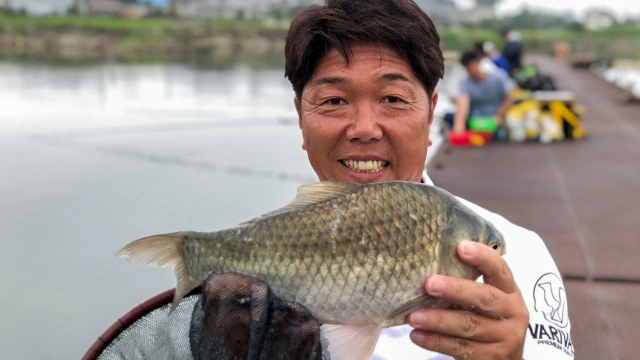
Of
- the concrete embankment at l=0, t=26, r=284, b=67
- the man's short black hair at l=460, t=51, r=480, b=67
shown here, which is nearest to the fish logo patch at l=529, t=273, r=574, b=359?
the man's short black hair at l=460, t=51, r=480, b=67

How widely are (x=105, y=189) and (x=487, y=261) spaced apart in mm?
8999

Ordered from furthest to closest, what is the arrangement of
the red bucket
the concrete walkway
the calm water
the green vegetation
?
1. the green vegetation
2. the red bucket
3. the calm water
4. the concrete walkway

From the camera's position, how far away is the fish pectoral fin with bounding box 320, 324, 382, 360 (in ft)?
5.40

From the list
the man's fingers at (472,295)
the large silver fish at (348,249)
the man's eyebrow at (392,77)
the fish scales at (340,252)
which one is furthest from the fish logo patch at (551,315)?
the man's eyebrow at (392,77)

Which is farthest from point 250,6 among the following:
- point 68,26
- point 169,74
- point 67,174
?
point 67,174

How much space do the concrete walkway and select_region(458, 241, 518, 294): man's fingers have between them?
2592 mm

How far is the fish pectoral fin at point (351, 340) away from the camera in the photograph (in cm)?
165

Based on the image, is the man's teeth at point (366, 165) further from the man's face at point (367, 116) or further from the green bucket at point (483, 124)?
the green bucket at point (483, 124)

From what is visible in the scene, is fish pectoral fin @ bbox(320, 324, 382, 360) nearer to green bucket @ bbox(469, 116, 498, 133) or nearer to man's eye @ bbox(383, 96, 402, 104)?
man's eye @ bbox(383, 96, 402, 104)

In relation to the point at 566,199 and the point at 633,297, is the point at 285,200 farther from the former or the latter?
the point at 633,297

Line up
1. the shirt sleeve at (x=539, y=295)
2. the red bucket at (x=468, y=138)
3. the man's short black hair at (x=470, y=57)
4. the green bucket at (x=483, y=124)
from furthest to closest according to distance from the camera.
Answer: the green bucket at (x=483, y=124) → the red bucket at (x=468, y=138) → the man's short black hair at (x=470, y=57) → the shirt sleeve at (x=539, y=295)

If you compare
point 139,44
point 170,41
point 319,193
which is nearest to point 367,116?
point 319,193

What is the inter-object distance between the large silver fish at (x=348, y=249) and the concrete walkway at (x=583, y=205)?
2.73 m

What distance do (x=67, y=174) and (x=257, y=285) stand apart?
9905 mm
